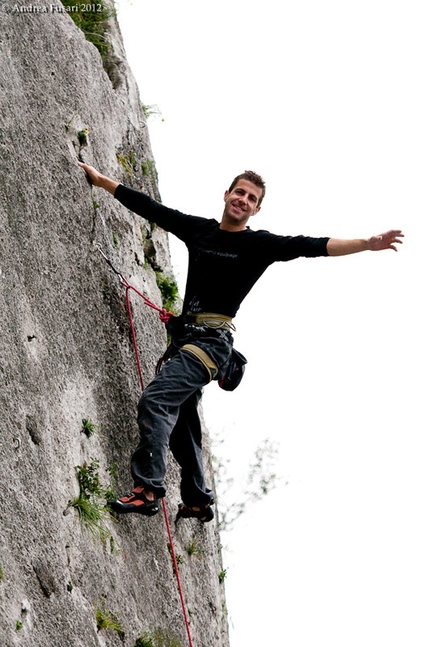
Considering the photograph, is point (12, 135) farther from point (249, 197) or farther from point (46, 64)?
point (249, 197)

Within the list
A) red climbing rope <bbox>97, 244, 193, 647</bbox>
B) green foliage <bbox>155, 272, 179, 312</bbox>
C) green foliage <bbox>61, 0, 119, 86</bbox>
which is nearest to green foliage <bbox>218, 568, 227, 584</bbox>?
red climbing rope <bbox>97, 244, 193, 647</bbox>

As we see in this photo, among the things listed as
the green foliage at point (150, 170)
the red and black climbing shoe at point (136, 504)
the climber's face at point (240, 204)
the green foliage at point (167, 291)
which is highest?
the green foliage at point (150, 170)

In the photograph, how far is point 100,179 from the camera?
8945 mm

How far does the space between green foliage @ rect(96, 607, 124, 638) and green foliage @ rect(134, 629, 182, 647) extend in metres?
0.36

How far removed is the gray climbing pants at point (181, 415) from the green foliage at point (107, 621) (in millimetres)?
942

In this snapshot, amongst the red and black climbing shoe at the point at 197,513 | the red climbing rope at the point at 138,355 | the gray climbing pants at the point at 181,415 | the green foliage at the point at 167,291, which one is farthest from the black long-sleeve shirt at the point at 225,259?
the green foliage at the point at 167,291

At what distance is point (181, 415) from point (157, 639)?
1.84 metres

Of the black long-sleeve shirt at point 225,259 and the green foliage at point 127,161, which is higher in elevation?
the green foliage at point 127,161

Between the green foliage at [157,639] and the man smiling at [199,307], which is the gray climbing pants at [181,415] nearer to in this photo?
the man smiling at [199,307]

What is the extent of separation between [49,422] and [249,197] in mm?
2613

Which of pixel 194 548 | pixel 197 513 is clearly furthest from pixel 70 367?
pixel 194 548

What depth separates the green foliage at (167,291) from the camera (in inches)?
424

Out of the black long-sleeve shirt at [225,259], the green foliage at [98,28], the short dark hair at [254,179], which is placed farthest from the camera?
the green foliage at [98,28]

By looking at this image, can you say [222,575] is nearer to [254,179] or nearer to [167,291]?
[167,291]
